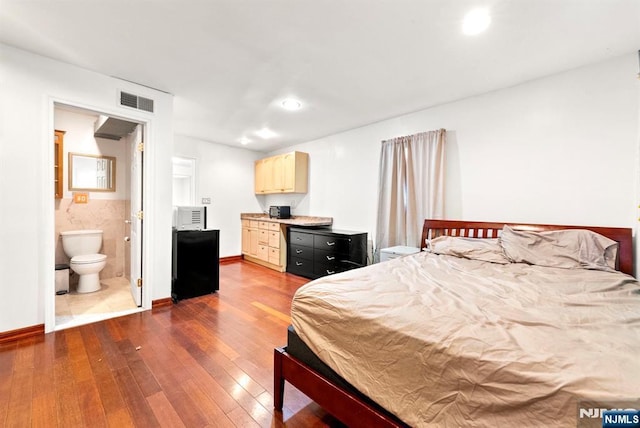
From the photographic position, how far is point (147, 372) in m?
1.89

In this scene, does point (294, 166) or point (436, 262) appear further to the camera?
point (294, 166)

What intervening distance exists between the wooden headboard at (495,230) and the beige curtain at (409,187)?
6.5 inches

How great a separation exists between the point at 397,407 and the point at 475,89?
322 centimetres

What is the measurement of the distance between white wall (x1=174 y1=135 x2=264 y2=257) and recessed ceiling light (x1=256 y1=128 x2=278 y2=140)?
1.20 metres

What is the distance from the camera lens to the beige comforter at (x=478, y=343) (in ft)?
2.61

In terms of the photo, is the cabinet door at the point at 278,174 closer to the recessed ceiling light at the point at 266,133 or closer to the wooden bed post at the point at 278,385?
the recessed ceiling light at the point at 266,133

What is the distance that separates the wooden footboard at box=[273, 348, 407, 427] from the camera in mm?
1121

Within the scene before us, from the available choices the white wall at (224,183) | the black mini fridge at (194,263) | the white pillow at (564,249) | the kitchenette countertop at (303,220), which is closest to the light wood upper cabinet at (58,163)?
the white wall at (224,183)

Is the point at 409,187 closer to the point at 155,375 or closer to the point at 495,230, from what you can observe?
the point at 495,230

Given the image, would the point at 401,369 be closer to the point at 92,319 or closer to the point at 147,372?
the point at 147,372

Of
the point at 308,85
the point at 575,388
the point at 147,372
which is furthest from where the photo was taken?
the point at 308,85

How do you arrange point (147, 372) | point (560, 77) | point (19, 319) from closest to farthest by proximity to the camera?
1. point (147, 372)
2. point (19, 319)
3. point (560, 77)

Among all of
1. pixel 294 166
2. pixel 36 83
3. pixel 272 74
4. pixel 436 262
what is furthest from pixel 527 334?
pixel 294 166

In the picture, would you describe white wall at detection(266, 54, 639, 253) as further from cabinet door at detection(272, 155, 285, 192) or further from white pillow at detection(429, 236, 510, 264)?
cabinet door at detection(272, 155, 285, 192)
